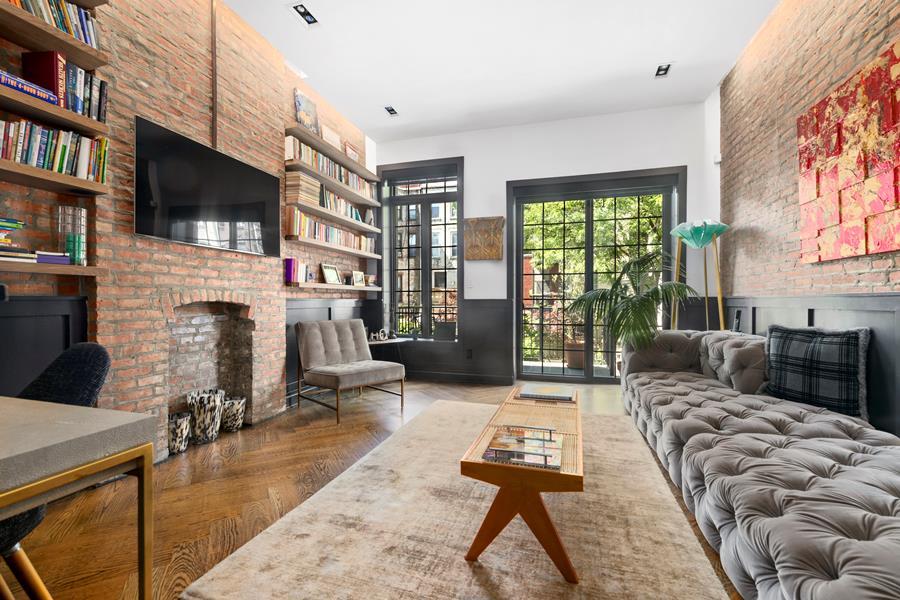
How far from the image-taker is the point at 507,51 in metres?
3.50

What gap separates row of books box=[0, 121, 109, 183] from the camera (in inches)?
73.1

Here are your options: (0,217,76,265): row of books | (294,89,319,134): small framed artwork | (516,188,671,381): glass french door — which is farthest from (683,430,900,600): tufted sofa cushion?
(294,89,319,134): small framed artwork

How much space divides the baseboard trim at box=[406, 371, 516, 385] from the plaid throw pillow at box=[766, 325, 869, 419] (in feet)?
9.43

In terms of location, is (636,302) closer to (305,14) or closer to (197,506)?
(197,506)

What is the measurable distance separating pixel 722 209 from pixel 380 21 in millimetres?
3779

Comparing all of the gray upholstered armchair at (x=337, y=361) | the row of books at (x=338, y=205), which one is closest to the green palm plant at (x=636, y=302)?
the gray upholstered armchair at (x=337, y=361)

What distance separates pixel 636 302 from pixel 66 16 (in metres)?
4.15

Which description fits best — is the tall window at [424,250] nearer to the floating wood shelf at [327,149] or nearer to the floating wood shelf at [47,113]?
the floating wood shelf at [327,149]

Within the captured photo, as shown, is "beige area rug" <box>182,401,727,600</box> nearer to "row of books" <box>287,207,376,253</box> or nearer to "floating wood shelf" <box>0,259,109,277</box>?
"floating wood shelf" <box>0,259,109,277</box>

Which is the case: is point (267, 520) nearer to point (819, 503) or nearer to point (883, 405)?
point (819, 503)

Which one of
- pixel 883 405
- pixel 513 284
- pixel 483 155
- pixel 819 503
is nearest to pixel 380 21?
pixel 483 155

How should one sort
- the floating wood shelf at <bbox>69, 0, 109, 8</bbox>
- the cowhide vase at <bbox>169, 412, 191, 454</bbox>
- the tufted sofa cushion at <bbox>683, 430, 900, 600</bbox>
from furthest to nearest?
the cowhide vase at <bbox>169, 412, 191, 454</bbox>
the floating wood shelf at <bbox>69, 0, 109, 8</bbox>
the tufted sofa cushion at <bbox>683, 430, 900, 600</bbox>

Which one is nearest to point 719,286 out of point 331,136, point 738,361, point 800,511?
point 738,361

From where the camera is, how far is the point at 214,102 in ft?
9.91
